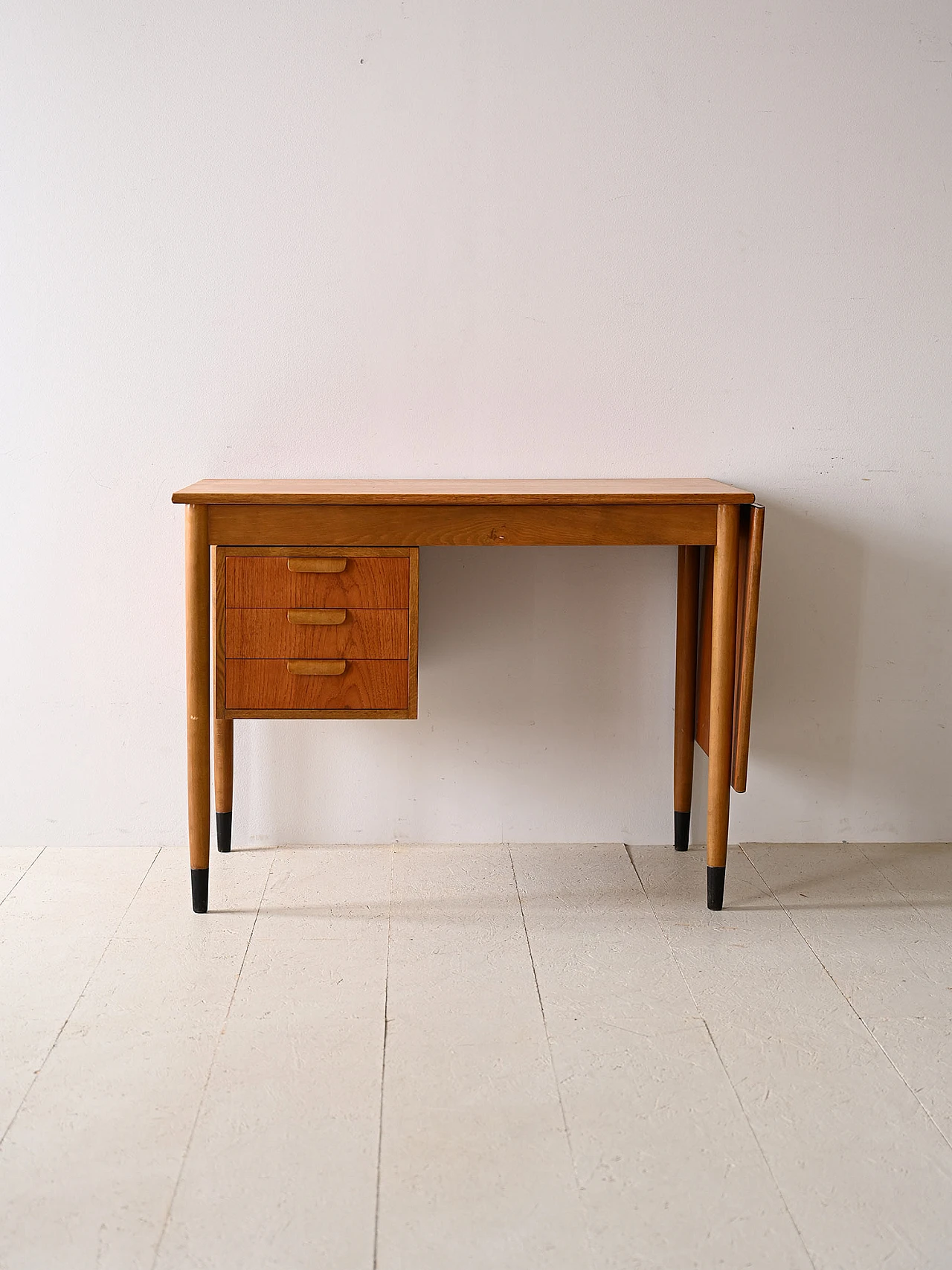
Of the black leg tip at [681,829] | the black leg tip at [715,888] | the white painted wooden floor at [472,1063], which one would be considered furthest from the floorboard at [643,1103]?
the black leg tip at [681,829]

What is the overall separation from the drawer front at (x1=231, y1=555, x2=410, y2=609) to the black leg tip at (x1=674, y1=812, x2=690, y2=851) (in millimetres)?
882

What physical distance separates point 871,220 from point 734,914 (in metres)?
1.51

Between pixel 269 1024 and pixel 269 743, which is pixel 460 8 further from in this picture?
pixel 269 1024

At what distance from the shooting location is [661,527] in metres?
2.30

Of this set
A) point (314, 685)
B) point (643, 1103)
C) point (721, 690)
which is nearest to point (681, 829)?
point (721, 690)

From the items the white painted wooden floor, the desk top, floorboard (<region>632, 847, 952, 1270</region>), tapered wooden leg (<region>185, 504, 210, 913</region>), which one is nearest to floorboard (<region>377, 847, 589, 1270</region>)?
the white painted wooden floor

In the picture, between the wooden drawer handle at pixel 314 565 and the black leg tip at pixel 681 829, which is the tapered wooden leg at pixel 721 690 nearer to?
the black leg tip at pixel 681 829

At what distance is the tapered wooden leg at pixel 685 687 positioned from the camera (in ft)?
8.68

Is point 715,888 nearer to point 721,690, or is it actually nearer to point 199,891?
point 721,690

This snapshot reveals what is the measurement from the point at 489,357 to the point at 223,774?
42.7 inches

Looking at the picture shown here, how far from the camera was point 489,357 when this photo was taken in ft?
8.57

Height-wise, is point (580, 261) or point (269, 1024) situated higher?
point (580, 261)

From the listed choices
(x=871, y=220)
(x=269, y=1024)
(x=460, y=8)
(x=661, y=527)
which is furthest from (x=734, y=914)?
(x=460, y=8)

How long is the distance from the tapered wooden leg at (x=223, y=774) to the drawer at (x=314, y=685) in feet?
1.11
